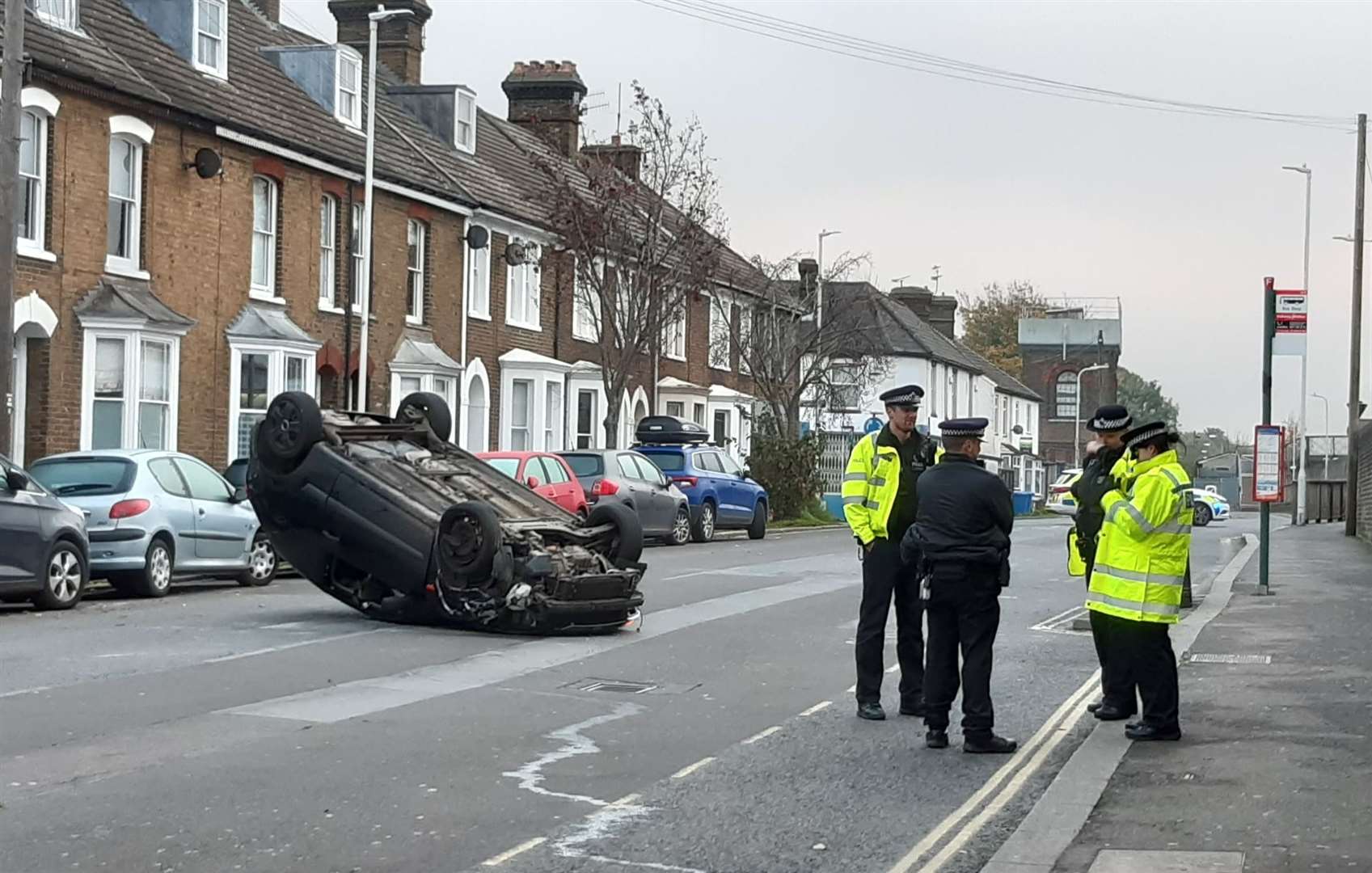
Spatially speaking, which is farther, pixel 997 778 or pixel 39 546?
pixel 39 546

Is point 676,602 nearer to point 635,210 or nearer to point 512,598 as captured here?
point 512,598

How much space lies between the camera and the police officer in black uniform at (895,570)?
10414mm

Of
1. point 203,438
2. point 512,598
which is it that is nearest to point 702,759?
point 512,598

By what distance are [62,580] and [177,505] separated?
7.24 ft

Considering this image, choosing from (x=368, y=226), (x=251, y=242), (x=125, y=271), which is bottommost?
(x=125, y=271)

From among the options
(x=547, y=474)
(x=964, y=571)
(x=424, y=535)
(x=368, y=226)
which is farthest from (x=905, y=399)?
(x=368, y=226)

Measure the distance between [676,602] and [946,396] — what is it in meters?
57.7

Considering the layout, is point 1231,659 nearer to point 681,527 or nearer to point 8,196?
point 8,196

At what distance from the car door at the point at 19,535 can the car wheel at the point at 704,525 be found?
16.5 meters

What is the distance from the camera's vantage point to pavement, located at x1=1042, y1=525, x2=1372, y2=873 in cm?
707

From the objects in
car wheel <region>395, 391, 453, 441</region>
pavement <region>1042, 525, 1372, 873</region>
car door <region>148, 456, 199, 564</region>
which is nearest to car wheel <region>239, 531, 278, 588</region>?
car door <region>148, 456, 199, 564</region>

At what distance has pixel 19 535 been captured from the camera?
53.0ft

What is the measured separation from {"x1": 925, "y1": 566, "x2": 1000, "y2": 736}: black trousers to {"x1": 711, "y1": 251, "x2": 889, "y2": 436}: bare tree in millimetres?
38897

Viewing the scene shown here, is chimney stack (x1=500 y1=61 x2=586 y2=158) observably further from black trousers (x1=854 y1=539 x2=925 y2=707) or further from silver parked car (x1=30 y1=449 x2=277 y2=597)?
black trousers (x1=854 y1=539 x2=925 y2=707)
